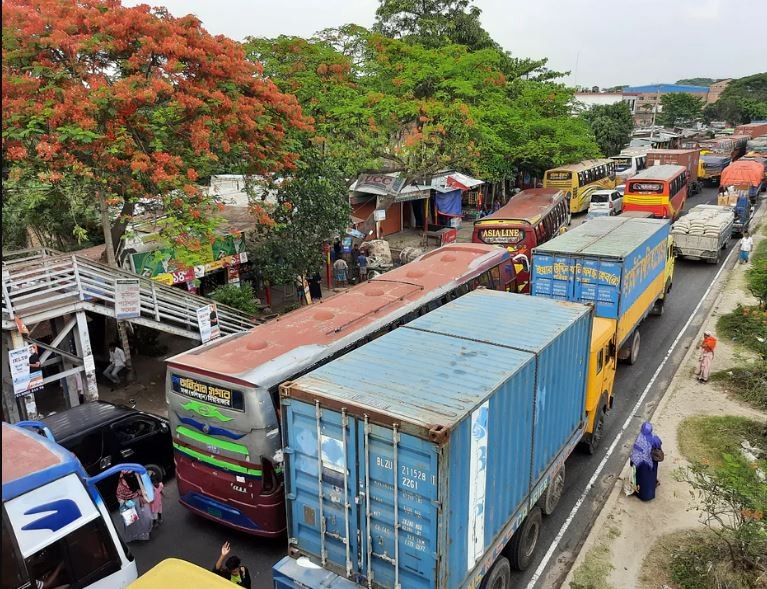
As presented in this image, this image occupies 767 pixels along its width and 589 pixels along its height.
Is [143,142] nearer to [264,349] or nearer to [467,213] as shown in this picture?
[264,349]

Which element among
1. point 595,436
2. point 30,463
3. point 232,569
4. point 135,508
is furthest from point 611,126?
point 30,463

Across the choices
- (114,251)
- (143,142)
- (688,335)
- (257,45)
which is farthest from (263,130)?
(688,335)

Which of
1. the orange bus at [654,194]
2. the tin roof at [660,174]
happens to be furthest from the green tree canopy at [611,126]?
the orange bus at [654,194]

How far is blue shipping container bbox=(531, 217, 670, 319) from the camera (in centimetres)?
1348

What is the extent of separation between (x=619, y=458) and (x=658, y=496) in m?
1.32

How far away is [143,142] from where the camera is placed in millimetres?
13117

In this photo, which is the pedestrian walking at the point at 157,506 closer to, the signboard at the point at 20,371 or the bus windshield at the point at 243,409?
the bus windshield at the point at 243,409

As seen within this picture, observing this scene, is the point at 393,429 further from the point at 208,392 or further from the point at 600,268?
the point at 600,268

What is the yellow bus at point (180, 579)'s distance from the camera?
5.57 metres

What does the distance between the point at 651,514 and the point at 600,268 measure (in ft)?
18.4

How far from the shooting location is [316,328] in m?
10.3

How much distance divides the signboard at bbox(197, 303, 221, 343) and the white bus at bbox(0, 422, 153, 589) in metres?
7.00

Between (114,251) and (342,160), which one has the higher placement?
(342,160)

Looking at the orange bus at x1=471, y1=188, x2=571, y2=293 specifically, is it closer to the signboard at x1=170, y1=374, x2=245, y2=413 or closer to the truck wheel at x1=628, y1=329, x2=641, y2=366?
the truck wheel at x1=628, y1=329, x2=641, y2=366
